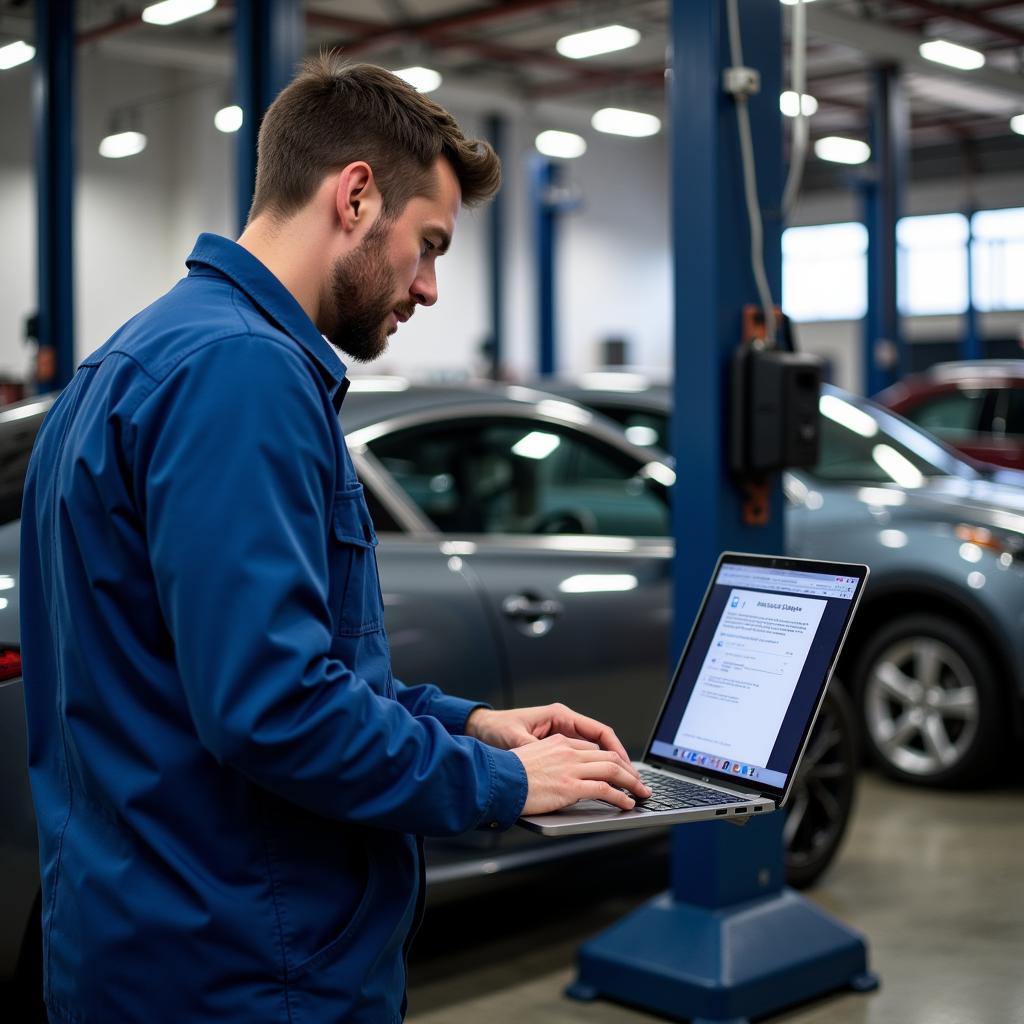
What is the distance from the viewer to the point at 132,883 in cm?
158

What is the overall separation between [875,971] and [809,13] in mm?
11187

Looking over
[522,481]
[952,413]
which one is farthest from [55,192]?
[522,481]

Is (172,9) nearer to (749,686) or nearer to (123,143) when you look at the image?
(123,143)

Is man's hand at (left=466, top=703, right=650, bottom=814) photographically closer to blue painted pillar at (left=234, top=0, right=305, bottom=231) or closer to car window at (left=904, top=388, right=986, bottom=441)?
blue painted pillar at (left=234, top=0, right=305, bottom=231)

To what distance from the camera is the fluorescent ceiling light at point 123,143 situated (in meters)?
17.6

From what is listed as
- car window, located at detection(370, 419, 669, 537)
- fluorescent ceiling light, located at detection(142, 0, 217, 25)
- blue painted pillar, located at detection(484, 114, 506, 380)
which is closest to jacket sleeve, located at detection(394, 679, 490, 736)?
car window, located at detection(370, 419, 669, 537)

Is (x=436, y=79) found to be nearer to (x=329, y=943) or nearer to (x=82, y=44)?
(x=82, y=44)

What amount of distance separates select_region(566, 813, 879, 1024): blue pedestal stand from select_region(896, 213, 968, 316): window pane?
79.2 ft

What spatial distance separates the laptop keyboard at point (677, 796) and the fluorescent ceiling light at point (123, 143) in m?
16.8

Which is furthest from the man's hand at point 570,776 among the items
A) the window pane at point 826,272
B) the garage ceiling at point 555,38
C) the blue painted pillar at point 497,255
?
the window pane at point 826,272

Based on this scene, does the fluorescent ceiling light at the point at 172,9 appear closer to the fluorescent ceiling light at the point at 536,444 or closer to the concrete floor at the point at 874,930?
the fluorescent ceiling light at the point at 536,444

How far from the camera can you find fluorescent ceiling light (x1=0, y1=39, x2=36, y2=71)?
1321 cm

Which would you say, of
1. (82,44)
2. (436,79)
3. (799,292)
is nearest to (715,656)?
(436,79)

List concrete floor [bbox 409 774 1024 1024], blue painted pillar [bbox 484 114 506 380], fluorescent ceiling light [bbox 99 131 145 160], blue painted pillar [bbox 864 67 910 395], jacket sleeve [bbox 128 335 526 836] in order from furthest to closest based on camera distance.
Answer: blue painted pillar [bbox 484 114 506 380] → fluorescent ceiling light [bbox 99 131 145 160] → blue painted pillar [bbox 864 67 910 395] → concrete floor [bbox 409 774 1024 1024] → jacket sleeve [bbox 128 335 526 836]
